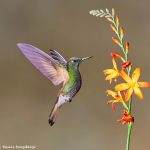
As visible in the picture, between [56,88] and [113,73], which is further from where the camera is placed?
[56,88]

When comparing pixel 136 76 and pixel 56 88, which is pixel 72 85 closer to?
pixel 136 76

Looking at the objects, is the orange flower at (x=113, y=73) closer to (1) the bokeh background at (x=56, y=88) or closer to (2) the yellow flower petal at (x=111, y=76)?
(2) the yellow flower petal at (x=111, y=76)

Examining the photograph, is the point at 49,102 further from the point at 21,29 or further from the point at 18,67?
the point at 21,29

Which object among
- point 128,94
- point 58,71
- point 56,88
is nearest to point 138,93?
point 128,94

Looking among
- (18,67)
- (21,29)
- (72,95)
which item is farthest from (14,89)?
(72,95)

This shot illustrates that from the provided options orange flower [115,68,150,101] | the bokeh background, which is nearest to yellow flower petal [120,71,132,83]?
orange flower [115,68,150,101]

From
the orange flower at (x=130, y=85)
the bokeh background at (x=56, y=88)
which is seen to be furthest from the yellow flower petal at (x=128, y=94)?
the bokeh background at (x=56, y=88)

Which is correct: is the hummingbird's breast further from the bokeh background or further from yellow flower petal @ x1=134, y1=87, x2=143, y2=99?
the bokeh background

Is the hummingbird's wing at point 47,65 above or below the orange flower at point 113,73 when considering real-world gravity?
above
